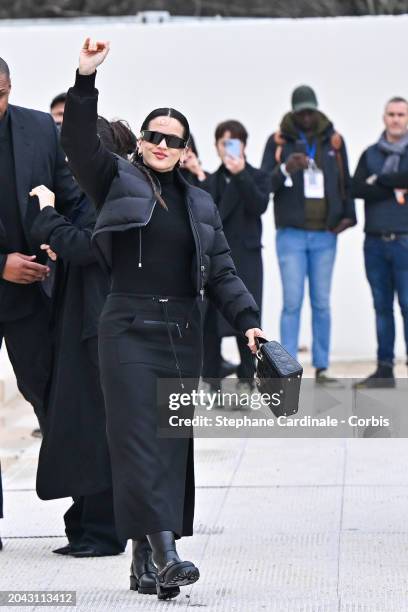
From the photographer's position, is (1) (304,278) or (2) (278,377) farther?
(1) (304,278)

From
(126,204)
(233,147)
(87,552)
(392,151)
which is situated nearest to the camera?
(126,204)

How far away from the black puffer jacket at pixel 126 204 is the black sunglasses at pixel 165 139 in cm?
12

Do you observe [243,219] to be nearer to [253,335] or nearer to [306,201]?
[306,201]

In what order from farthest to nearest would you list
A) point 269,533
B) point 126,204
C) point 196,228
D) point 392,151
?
point 392,151 → point 269,533 → point 196,228 → point 126,204

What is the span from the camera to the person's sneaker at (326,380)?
964 centimetres

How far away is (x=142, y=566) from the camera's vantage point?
17.0 ft

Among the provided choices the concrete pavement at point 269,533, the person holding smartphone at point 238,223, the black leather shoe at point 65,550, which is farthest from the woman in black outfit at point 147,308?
the person holding smartphone at point 238,223

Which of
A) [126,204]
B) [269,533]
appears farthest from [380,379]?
[126,204]

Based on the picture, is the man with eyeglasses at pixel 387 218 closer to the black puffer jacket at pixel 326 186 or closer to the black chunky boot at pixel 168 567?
the black puffer jacket at pixel 326 186

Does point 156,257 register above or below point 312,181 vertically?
above

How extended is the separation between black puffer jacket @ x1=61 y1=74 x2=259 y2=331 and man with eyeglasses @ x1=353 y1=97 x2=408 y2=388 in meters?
4.29

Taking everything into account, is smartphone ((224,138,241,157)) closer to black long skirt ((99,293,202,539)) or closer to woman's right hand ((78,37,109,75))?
black long skirt ((99,293,202,539))

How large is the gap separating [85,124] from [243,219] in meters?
4.49

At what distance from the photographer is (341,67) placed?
1117cm
